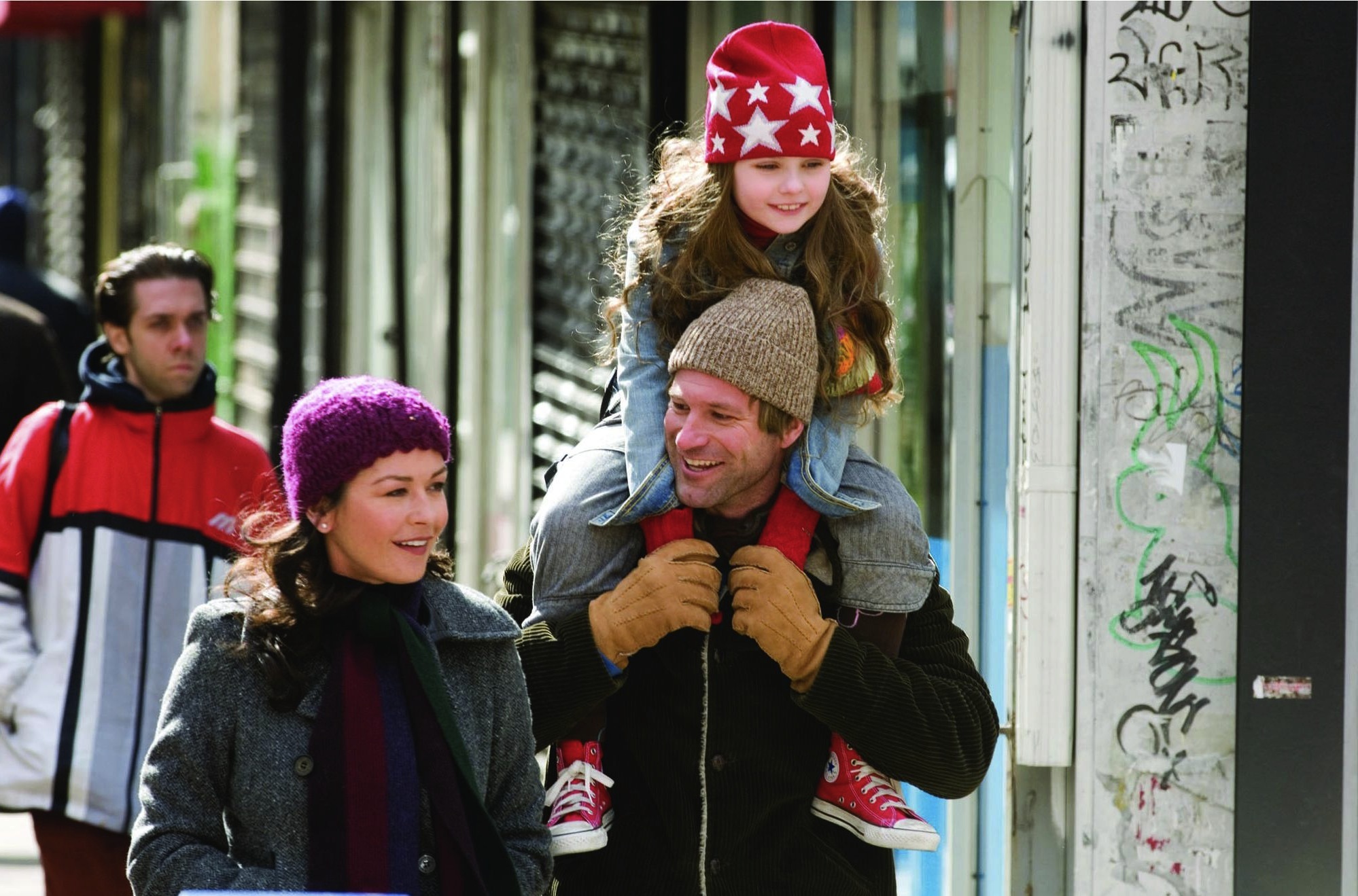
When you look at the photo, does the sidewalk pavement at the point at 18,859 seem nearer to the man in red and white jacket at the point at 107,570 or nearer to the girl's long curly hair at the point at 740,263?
the man in red and white jacket at the point at 107,570

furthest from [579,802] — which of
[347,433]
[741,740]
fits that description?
[347,433]

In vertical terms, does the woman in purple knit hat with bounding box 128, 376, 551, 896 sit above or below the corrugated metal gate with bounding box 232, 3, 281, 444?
below

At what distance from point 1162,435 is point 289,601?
2.35 m

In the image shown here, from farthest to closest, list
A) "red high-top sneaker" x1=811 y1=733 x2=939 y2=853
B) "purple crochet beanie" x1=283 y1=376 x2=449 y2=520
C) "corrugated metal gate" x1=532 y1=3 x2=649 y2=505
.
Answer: "corrugated metal gate" x1=532 y1=3 x2=649 y2=505, "red high-top sneaker" x1=811 y1=733 x2=939 y2=853, "purple crochet beanie" x1=283 y1=376 x2=449 y2=520

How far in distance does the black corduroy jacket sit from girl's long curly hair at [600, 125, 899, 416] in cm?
39

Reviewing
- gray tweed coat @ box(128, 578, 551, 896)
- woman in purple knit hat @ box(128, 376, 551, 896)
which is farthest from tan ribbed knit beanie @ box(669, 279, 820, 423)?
gray tweed coat @ box(128, 578, 551, 896)

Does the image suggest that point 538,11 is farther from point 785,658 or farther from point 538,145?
point 785,658

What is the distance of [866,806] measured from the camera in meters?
3.16

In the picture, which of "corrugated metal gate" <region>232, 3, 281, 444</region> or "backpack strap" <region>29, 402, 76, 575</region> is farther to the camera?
"corrugated metal gate" <region>232, 3, 281, 444</region>

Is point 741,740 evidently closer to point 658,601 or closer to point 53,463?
point 658,601

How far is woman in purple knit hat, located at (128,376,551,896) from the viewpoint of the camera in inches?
110

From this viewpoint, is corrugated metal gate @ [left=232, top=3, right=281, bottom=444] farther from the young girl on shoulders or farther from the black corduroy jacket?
the black corduroy jacket

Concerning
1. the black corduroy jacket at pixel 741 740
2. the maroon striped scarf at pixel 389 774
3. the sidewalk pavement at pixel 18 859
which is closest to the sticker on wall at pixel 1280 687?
the black corduroy jacket at pixel 741 740

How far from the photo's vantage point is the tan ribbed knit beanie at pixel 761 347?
3.05 meters
